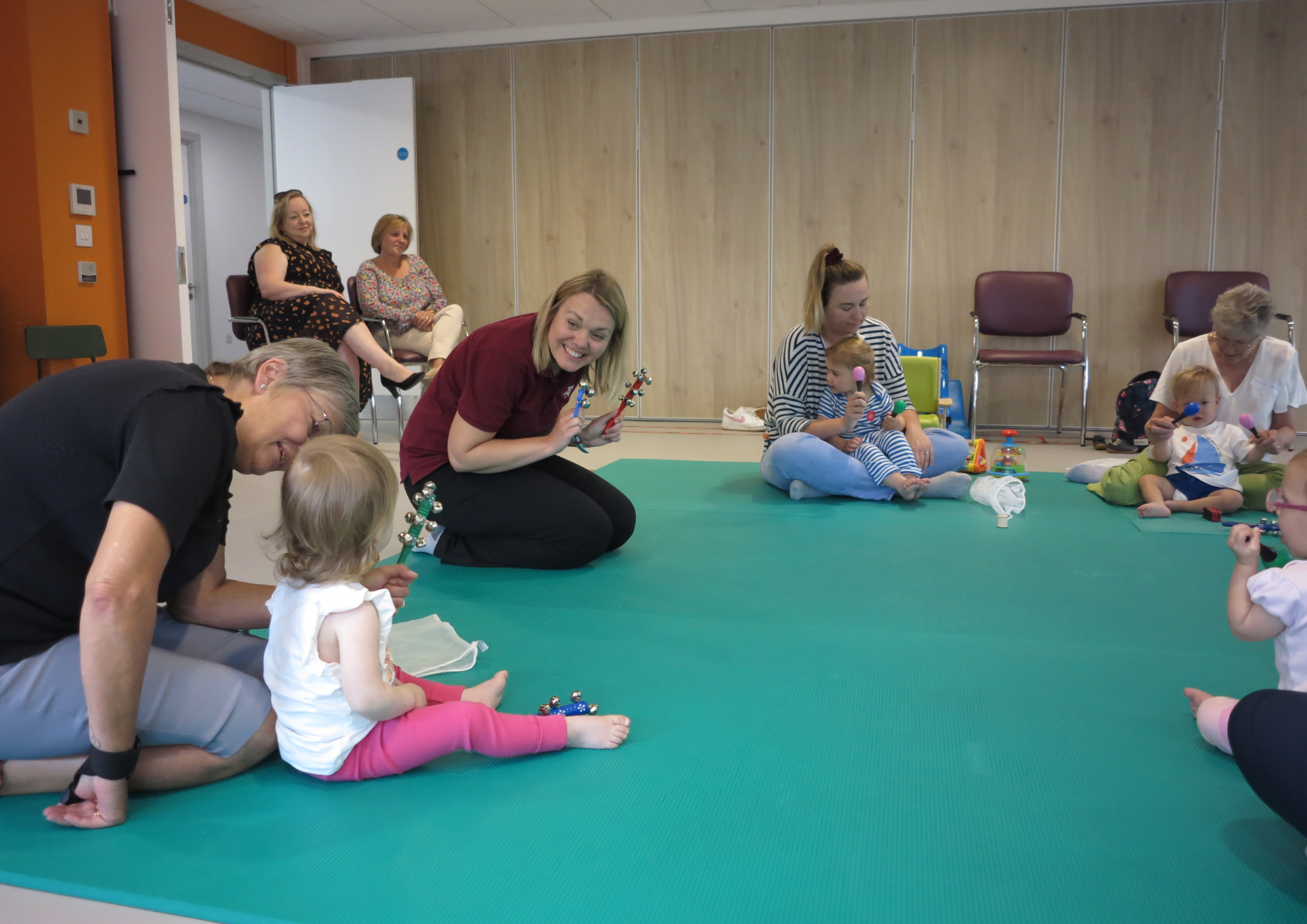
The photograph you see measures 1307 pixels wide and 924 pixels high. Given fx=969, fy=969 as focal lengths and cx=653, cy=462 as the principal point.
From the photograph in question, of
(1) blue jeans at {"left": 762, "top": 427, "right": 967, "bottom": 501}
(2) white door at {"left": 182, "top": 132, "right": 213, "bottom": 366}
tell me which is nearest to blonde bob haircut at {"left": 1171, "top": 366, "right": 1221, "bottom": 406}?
(1) blue jeans at {"left": 762, "top": 427, "right": 967, "bottom": 501}

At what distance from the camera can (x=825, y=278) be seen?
375cm

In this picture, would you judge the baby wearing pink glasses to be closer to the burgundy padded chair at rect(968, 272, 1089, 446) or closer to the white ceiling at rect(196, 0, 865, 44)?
the burgundy padded chair at rect(968, 272, 1089, 446)

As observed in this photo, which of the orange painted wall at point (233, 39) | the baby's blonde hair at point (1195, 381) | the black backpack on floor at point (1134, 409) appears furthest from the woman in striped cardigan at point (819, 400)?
the orange painted wall at point (233, 39)

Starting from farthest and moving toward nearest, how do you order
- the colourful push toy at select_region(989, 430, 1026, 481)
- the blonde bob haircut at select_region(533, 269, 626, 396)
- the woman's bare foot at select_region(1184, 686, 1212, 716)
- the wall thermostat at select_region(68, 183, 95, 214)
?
the wall thermostat at select_region(68, 183, 95, 214) < the colourful push toy at select_region(989, 430, 1026, 481) < the blonde bob haircut at select_region(533, 269, 626, 396) < the woman's bare foot at select_region(1184, 686, 1212, 716)

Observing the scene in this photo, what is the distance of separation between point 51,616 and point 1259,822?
1.78 metres

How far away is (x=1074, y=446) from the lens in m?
5.70

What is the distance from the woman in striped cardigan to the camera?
12.3 feet

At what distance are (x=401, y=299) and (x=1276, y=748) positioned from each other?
516 cm

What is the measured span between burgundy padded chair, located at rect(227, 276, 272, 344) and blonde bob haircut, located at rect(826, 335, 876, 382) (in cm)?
293

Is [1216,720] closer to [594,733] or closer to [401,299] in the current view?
[594,733]

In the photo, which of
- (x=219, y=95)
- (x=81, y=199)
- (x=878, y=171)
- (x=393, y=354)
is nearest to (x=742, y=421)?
(x=878, y=171)

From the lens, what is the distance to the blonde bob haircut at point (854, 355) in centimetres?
370

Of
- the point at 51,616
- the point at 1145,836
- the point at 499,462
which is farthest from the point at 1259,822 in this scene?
the point at 499,462

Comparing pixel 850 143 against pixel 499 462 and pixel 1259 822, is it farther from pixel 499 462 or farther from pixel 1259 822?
pixel 1259 822
